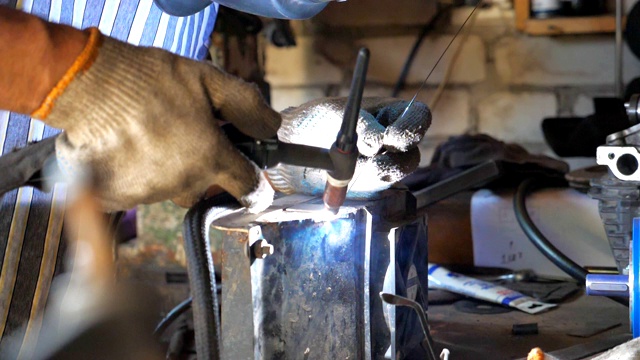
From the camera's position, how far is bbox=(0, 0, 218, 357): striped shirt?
1.23 m

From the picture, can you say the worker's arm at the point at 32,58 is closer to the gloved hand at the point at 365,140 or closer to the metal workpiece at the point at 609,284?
the gloved hand at the point at 365,140

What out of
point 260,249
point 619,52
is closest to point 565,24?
point 619,52

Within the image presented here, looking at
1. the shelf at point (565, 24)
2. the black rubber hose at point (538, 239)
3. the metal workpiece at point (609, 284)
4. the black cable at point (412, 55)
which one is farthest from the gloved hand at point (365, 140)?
the black cable at point (412, 55)

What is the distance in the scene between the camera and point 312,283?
981mm

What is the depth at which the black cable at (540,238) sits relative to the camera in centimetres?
146

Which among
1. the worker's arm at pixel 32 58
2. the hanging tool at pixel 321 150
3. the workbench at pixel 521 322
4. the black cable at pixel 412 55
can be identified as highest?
the black cable at pixel 412 55

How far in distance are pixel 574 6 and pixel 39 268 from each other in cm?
187

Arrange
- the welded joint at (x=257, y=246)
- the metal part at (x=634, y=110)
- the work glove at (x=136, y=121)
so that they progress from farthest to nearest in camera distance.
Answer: the metal part at (x=634, y=110), the welded joint at (x=257, y=246), the work glove at (x=136, y=121)

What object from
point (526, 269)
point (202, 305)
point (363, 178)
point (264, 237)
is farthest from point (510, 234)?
point (202, 305)

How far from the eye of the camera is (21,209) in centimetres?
125

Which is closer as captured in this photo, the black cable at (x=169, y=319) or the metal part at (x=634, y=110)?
the metal part at (x=634, y=110)

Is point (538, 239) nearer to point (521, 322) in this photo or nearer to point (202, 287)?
point (521, 322)

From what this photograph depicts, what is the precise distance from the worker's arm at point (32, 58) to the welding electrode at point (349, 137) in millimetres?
259

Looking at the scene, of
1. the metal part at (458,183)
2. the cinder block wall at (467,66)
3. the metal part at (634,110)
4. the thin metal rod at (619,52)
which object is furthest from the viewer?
the cinder block wall at (467,66)
